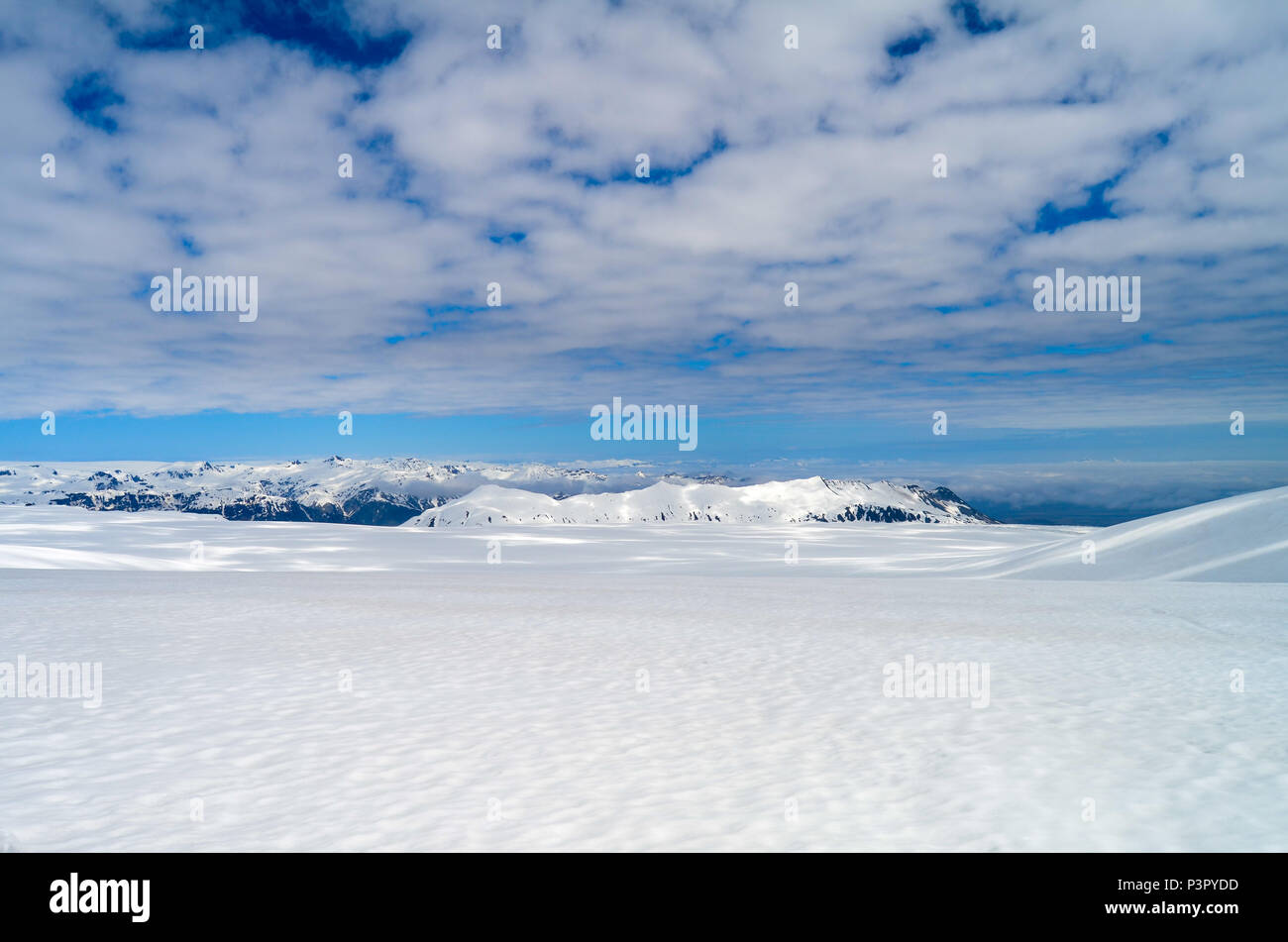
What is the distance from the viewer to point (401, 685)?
1277 centimetres

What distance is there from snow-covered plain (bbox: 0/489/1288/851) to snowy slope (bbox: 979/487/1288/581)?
5911 millimetres

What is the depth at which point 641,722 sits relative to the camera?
1061 centimetres

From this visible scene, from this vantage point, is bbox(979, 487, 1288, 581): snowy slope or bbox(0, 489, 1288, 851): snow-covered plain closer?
bbox(0, 489, 1288, 851): snow-covered plain

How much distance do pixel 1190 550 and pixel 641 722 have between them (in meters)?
35.0

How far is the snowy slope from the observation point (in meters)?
30.5

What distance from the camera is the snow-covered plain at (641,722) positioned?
7.09m

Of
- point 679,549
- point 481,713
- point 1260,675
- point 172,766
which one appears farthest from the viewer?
point 679,549

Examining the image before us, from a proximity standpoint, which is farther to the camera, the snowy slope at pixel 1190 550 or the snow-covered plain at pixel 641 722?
the snowy slope at pixel 1190 550

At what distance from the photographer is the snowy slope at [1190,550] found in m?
30.5

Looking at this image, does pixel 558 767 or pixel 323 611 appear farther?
pixel 323 611

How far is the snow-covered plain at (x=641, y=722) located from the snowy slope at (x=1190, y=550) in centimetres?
591
